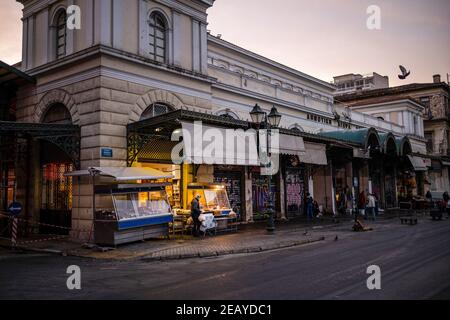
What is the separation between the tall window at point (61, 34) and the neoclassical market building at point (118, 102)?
0.17 feet

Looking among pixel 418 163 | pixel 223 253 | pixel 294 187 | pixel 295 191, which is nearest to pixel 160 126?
pixel 223 253

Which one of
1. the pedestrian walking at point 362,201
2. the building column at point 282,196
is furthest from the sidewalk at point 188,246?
the pedestrian walking at point 362,201

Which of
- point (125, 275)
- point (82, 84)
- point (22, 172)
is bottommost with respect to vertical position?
point (125, 275)

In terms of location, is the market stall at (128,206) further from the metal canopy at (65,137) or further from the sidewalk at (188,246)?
the metal canopy at (65,137)

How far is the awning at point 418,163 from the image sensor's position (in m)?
34.6

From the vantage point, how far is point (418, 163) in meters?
35.8

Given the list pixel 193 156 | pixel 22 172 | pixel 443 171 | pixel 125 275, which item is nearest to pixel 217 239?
pixel 193 156

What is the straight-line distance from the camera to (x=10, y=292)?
26.2 ft

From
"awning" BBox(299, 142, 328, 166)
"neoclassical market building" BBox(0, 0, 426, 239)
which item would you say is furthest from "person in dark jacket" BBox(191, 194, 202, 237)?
"awning" BBox(299, 142, 328, 166)

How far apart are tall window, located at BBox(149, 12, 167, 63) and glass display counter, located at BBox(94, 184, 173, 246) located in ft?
21.2

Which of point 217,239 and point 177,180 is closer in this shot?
point 217,239
